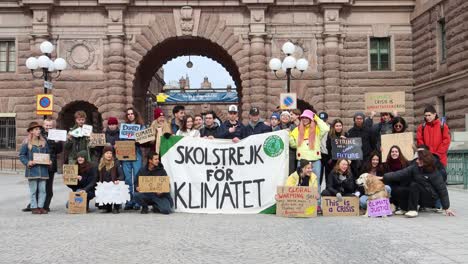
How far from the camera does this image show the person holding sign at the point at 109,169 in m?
12.2

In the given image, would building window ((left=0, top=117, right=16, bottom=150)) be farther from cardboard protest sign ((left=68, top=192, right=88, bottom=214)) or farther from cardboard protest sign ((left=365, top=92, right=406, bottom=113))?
cardboard protest sign ((left=365, top=92, right=406, bottom=113))

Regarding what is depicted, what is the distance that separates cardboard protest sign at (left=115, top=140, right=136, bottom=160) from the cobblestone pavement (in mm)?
1437

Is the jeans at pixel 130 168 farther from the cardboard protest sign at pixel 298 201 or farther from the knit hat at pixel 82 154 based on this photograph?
the cardboard protest sign at pixel 298 201

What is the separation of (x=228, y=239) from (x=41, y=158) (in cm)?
556

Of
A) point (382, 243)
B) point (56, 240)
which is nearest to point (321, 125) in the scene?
point (382, 243)

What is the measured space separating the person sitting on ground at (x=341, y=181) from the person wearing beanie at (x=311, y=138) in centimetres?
38

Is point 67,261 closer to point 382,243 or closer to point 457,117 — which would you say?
point 382,243

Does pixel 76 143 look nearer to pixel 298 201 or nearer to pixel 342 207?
pixel 298 201

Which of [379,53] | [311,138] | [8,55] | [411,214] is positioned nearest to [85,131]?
[311,138]

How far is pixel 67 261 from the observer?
7062 millimetres

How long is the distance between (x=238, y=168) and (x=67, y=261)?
5734 millimetres

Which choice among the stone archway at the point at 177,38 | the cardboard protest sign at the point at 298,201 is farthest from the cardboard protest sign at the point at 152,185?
the stone archway at the point at 177,38

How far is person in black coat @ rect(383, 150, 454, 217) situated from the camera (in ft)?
36.8

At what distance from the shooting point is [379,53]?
31.1 metres
